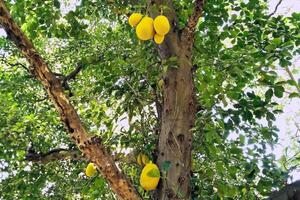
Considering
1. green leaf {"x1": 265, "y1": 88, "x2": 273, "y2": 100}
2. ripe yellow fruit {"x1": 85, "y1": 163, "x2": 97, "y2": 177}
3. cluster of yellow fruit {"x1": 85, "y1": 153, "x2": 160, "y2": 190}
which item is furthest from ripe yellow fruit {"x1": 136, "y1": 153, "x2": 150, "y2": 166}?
green leaf {"x1": 265, "y1": 88, "x2": 273, "y2": 100}

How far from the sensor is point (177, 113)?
2.17 meters

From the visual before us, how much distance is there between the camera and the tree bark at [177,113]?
2.01 metres

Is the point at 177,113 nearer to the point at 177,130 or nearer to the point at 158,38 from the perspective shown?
the point at 177,130

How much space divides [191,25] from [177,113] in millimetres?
525

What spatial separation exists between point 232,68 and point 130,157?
0.76 m

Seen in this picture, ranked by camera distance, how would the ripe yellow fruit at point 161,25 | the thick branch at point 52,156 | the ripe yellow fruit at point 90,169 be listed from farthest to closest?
1. the thick branch at point 52,156
2. the ripe yellow fruit at point 90,169
3. the ripe yellow fruit at point 161,25

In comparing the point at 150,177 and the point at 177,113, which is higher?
the point at 177,113

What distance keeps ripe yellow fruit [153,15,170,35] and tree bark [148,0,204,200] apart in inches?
5.1

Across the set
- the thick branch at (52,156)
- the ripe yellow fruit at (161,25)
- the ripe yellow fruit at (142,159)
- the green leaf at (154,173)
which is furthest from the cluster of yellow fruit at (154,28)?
the thick branch at (52,156)

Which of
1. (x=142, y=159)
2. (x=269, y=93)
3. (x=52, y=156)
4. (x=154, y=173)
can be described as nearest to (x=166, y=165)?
(x=154, y=173)

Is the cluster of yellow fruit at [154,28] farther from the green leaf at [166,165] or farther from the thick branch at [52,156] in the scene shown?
the thick branch at [52,156]

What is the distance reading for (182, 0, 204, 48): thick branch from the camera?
2260 millimetres

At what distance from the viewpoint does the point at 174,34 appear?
7.88ft

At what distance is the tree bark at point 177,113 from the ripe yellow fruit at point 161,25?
0.13 meters
